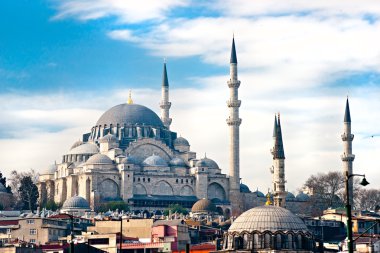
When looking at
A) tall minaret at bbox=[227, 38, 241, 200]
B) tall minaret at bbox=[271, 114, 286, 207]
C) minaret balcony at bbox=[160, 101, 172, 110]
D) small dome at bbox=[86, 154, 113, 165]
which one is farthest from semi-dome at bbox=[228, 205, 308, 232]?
minaret balcony at bbox=[160, 101, 172, 110]

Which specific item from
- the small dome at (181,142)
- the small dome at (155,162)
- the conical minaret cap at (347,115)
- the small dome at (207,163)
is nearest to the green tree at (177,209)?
the small dome at (155,162)

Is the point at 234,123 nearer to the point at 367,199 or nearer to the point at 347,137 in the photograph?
the point at 347,137

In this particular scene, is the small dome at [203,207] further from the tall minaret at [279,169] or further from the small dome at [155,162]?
the tall minaret at [279,169]

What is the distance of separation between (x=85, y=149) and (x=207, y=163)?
12.1 m

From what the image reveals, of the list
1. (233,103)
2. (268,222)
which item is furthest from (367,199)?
(268,222)

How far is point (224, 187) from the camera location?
110500 mm

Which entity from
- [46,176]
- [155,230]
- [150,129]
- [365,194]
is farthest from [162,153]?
[155,230]

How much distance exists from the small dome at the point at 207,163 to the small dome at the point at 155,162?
10.2 feet

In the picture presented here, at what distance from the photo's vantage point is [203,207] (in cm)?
10125

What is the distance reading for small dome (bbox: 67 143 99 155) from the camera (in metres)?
115

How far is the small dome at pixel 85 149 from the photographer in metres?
115

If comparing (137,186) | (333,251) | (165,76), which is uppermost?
(165,76)

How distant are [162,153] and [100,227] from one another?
113 feet

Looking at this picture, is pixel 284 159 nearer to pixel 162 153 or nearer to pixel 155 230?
pixel 155 230
